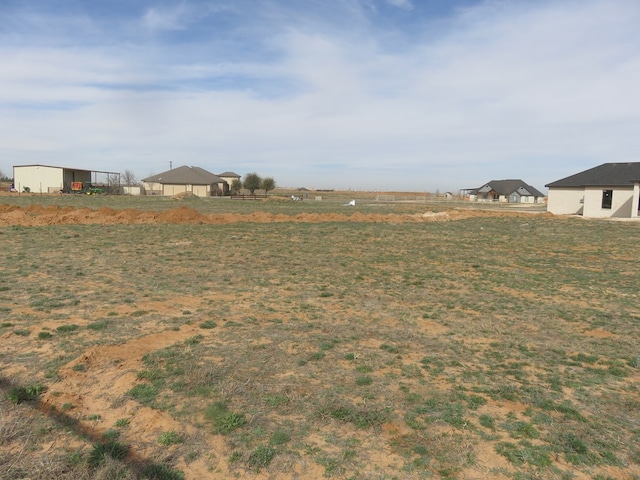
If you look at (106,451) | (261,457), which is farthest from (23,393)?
(261,457)

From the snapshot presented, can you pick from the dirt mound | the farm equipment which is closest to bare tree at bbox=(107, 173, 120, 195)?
the farm equipment

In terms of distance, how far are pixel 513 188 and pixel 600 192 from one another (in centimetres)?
5345

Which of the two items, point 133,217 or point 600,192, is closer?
point 133,217

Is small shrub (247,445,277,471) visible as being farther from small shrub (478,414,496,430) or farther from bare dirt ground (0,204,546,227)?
bare dirt ground (0,204,546,227)

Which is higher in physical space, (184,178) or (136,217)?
(184,178)

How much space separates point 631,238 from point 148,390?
22.8 metres

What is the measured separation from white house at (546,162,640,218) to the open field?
26.1 metres

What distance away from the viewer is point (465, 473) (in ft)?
11.0

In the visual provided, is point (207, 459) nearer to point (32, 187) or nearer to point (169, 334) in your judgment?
point (169, 334)

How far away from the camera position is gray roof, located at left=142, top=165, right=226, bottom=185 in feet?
225

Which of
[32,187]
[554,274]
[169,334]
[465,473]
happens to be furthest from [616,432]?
[32,187]

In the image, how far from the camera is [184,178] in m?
69.4

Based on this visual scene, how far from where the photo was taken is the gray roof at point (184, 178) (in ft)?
225

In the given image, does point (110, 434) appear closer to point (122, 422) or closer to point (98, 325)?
point (122, 422)
